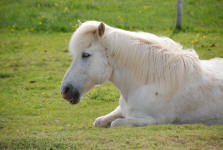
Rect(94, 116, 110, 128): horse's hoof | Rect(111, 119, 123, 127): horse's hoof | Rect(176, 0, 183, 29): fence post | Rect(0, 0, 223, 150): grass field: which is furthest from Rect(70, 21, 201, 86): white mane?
Rect(176, 0, 183, 29): fence post

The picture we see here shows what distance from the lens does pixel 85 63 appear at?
5.40 metres

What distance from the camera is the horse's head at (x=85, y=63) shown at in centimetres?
538

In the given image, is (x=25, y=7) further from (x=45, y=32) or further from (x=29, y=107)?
(x=29, y=107)

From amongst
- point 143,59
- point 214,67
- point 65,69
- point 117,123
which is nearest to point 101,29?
point 143,59

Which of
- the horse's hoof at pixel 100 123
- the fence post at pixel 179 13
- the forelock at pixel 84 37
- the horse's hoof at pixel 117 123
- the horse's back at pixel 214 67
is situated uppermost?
the fence post at pixel 179 13

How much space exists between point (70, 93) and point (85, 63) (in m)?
0.50

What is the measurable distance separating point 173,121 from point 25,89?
4.36 m

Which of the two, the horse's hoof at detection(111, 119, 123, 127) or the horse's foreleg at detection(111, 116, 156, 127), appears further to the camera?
the horse's hoof at detection(111, 119, 123, 127)

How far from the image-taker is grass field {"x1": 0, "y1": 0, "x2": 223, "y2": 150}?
4.40 meters

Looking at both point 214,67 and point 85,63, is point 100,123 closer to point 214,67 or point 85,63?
point 85,63

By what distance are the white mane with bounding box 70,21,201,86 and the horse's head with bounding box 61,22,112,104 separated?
15mm

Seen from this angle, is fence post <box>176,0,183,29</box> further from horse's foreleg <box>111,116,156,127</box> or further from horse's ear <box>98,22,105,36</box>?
horse's foreleg <box>111,116,156,127</box>

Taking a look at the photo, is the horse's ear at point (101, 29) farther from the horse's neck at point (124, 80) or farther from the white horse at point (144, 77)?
the horse's neck at point (124, 80)

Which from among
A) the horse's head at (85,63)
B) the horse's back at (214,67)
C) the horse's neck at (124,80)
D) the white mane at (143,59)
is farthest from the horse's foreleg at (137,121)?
the horse's back at (214,67)
